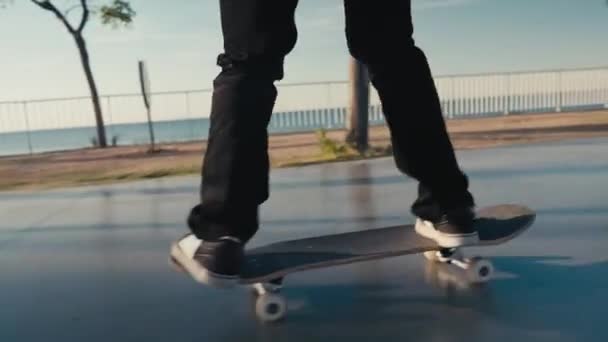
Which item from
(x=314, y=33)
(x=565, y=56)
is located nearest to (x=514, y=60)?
(x=565, y=56)

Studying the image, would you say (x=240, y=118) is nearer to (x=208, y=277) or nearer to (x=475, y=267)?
(x=208, y=277)

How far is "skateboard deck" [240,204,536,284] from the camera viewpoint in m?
0.99

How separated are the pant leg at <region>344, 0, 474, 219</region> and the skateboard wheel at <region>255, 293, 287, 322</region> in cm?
41

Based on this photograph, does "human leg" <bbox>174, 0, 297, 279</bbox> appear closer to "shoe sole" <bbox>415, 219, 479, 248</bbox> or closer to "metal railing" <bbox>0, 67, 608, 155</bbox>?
"shoe sole" <bbox>415, 219, 479, 248</bbox>

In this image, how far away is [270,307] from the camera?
0.93 metres

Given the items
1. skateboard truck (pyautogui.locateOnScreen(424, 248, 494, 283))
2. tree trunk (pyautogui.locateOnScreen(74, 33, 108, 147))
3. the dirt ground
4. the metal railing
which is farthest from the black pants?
the metal railing

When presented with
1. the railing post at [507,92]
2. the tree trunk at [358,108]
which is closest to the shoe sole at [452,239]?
the tree trunk at [358,108]

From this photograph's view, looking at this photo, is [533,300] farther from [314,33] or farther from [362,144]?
[314,33]

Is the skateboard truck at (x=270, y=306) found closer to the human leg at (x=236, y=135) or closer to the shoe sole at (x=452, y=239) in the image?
the human leg at (x=236, y=135)

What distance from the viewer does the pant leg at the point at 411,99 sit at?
3.63 ft

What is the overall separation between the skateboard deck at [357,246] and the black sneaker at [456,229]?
0.03m

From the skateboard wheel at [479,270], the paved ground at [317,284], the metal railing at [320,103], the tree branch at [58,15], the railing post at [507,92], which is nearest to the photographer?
the paved ground at [317,284]

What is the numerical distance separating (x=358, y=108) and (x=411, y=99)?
4.25 metres

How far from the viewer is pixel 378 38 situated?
1113 millimetres
